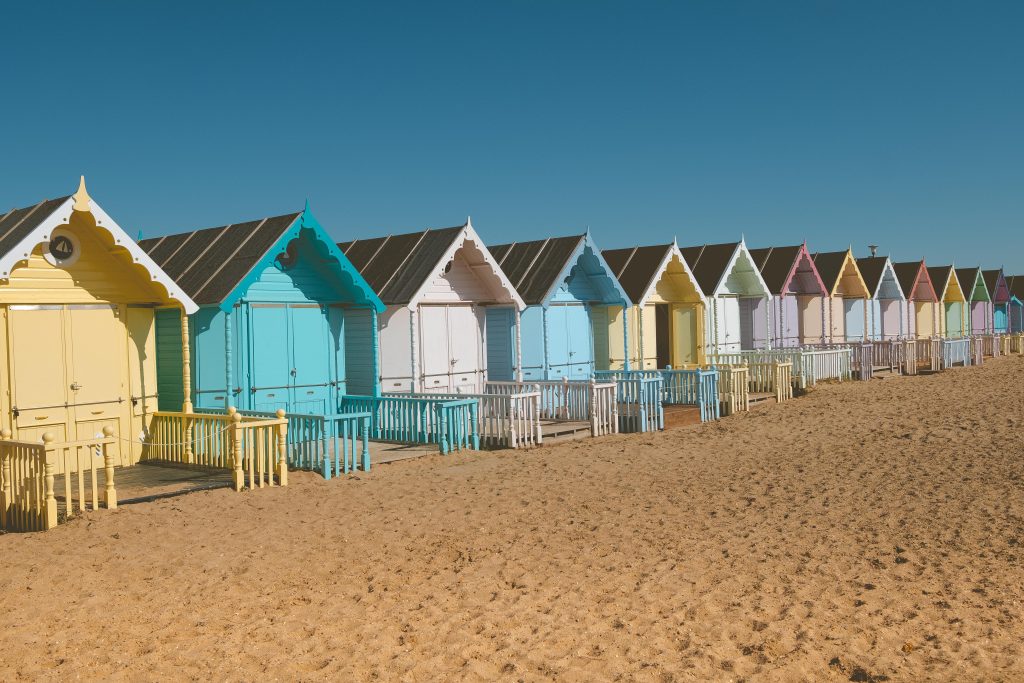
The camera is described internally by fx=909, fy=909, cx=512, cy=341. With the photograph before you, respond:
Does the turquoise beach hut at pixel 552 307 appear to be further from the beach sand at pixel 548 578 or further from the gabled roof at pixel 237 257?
the beach sand at pixel 548 578

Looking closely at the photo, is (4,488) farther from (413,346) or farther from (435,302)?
(435,302)

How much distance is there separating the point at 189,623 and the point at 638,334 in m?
19.0

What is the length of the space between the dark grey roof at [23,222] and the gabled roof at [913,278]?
36.3 meters

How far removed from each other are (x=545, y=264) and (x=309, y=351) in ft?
22.3

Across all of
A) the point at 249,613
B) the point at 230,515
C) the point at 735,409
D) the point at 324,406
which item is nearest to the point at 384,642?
the point at 249,613

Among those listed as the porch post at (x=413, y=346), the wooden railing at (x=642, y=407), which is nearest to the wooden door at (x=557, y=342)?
the wooden railing at (x=642, y=407)

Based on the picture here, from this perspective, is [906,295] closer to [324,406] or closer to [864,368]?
[864,368]

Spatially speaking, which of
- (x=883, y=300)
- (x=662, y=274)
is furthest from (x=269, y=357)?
(x=883, y=300)

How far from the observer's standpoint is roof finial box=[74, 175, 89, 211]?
12.2 m

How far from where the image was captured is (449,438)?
612 inches

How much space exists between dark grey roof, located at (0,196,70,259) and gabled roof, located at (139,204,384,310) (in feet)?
9.10

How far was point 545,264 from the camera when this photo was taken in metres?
21.0

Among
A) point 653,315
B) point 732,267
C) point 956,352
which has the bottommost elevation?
point 956,352

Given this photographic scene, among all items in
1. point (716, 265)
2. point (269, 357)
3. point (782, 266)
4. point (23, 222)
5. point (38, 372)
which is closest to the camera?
point (23, 222)
